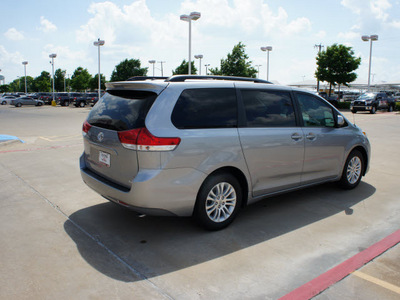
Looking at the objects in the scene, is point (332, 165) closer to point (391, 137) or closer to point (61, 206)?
point (61, 206)

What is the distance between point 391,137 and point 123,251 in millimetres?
12802

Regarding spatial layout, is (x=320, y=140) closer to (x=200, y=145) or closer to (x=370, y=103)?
(x=200, y=145)

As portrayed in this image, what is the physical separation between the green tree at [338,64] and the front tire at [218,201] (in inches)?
1632

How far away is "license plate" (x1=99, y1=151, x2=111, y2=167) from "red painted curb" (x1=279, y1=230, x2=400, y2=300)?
2.33 m

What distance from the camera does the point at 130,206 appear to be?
151 inches

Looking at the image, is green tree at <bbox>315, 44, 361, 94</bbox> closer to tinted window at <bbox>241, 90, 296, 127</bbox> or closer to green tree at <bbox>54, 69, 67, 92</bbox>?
tinted window at <bbox>241, 90, 296, 127</bbox>

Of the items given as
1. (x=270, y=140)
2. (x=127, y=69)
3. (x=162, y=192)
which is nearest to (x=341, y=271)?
(x=270, y=140)

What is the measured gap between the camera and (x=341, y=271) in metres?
3.41

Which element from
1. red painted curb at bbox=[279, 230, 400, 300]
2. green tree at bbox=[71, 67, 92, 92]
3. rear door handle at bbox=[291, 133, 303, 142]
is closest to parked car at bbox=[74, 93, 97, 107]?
green tree at bbox=[71, 67, 92, 92]

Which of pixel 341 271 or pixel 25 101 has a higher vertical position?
pixel 25 101

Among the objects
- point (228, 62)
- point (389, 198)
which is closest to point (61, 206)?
point (389, 198)

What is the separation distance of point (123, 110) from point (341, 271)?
9.17 feet

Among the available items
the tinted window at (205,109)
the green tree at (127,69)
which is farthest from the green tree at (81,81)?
the tinted window at (205,109)

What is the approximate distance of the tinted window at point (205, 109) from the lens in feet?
12.8
